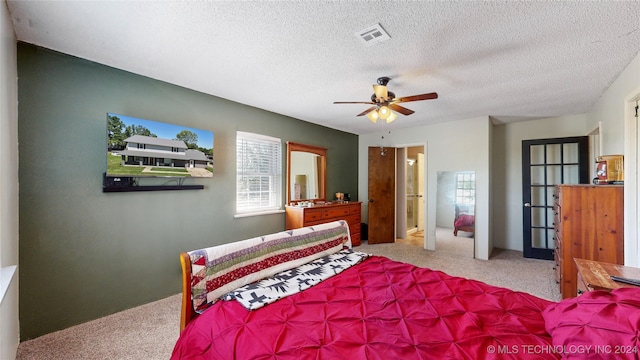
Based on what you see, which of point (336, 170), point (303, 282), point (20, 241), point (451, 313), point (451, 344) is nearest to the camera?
point (451, 344)

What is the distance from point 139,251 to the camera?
2.77m

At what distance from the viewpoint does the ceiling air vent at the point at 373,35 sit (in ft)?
6.30

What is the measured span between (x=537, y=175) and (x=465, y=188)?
126 centimetres

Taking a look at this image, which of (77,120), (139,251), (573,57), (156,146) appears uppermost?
(573,57)

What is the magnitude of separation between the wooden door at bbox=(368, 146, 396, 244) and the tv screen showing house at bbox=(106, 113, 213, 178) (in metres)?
3.46

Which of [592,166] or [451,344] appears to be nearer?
[451,344]

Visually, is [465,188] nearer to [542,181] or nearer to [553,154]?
[542,181]

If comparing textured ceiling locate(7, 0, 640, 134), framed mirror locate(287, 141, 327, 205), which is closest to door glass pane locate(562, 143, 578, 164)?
textured ceiling locate(7, 0, 640, 134)

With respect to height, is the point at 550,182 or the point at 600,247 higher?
the point at 550,182

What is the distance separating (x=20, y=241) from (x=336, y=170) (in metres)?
4.57

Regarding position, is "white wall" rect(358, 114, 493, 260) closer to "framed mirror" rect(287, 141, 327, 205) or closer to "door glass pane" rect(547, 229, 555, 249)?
"door glass pane" rect(547, 229, 555, 249)

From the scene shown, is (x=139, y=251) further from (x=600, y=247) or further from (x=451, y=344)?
(x=600, y=247)

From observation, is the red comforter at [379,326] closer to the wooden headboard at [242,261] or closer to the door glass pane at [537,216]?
the wooden headboard at [242,261]

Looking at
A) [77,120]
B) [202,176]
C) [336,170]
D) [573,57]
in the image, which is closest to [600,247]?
[573,57]
